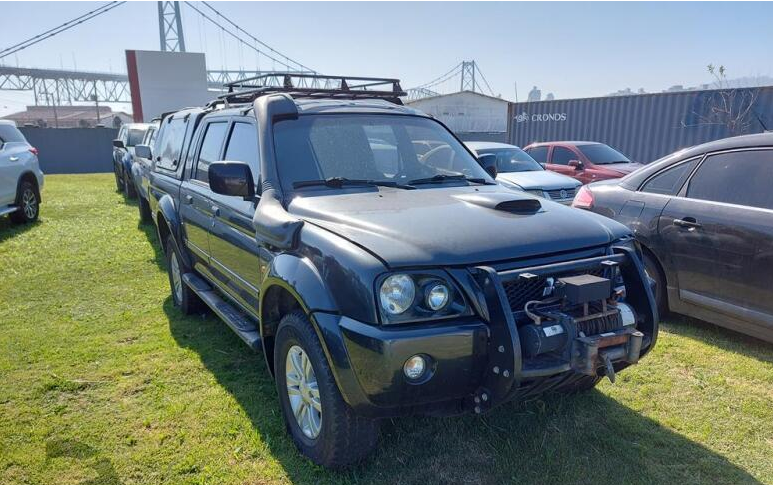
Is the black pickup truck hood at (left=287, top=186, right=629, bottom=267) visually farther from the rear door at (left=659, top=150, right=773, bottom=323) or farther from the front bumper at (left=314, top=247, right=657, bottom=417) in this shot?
→ the rear door at (left=659, top=150, right=773, bottom=323)

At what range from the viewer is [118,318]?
536 cm

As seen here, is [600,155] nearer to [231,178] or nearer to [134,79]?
[231,178]

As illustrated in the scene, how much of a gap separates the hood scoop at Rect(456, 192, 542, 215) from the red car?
8.19 m

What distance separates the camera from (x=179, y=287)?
17.9ft

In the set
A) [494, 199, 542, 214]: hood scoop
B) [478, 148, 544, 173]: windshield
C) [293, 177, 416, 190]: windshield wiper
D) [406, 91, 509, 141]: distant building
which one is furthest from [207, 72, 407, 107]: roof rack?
[406, 91, 509, 141]: distant building

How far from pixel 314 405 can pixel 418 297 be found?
924 mm

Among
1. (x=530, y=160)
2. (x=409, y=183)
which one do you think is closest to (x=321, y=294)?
(x=409, y=183)

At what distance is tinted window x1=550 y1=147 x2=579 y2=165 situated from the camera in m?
11.5

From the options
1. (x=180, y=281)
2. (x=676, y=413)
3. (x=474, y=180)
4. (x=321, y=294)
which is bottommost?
(x=676, y=413)

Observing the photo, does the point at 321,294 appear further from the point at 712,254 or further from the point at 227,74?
the point at 227,74

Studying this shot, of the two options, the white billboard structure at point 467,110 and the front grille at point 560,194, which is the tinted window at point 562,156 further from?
the white billboard structure at point 467,110

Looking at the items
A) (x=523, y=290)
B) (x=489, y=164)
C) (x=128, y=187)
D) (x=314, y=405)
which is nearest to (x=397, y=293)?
(x=523, y=290)

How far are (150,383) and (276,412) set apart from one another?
1.13 metres

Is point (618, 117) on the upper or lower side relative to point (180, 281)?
upper
